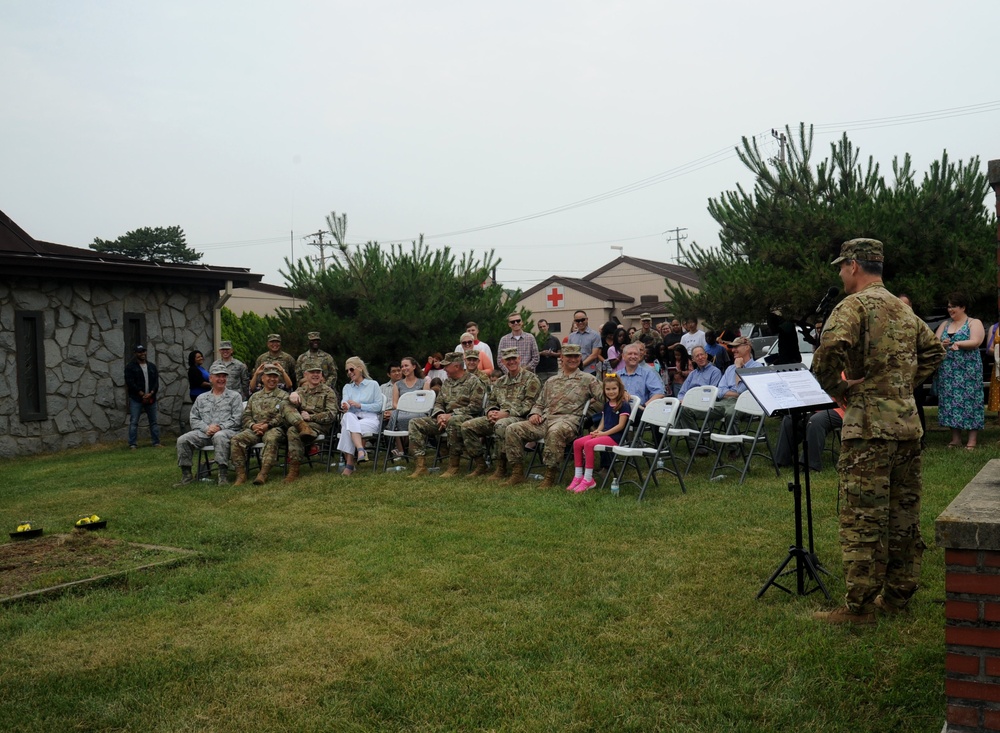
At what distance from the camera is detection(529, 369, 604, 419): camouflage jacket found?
9.27 meters

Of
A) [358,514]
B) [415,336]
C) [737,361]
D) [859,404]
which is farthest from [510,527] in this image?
[415,336]

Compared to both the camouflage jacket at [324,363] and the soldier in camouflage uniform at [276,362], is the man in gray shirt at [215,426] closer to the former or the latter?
the soldier in camouflage uniform at [276,362]

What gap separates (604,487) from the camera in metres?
8.72

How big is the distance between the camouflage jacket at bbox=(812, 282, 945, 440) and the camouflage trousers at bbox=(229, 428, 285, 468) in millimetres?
7304

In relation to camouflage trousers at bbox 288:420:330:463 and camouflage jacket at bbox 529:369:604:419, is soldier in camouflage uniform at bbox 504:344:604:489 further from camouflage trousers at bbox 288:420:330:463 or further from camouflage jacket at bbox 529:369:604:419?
camouflage trousers at bbox 288:420:330:463

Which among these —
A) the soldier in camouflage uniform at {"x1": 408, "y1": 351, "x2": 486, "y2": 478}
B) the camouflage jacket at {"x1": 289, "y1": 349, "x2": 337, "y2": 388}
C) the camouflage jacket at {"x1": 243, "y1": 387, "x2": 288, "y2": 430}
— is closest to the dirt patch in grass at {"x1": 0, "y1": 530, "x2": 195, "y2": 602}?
the camouflage jacket at {"x1": 243, "y1": 387, "x2": 288, "y2": 430}


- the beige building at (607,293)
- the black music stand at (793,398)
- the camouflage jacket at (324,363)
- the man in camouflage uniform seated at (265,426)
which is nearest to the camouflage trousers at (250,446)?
the man in camouflage uniform seated at (265,426)

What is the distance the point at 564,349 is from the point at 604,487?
159cm

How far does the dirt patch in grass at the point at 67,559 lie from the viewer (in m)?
5.86

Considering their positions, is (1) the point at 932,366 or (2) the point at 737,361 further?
(2) the point at 737,361

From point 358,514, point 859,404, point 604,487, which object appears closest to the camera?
point 859,404

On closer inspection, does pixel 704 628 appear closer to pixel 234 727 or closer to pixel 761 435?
pixel 234 727

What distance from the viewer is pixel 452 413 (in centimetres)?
1037

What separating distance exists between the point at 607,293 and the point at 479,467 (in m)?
32.9
